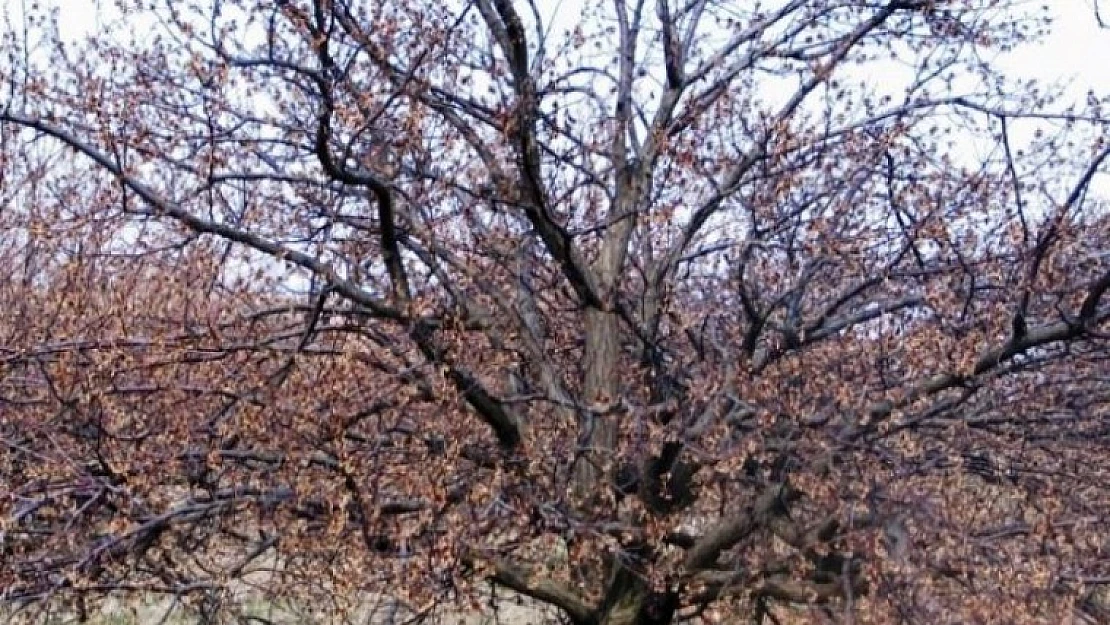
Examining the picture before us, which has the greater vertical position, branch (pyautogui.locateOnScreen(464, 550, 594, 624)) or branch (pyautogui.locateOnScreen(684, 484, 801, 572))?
branch (pyautogui.locateOnScreen(684, 484, 801, 572))

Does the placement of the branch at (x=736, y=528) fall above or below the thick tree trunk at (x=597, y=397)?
below

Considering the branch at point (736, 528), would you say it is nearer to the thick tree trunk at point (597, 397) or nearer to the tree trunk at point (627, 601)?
the tree trunk at point (627, 601)

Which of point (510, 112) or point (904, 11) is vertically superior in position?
point (904, 11)

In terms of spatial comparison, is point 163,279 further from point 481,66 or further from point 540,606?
point 540,606

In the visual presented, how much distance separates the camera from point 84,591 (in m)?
5.32

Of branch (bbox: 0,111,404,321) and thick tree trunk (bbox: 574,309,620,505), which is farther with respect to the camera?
thick tree trunk (bbox: 574,309,620,505)

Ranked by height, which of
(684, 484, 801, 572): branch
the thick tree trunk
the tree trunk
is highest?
the thick tree trunk

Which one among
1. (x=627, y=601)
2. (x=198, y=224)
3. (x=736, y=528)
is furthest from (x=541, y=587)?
(x=198, y=224)

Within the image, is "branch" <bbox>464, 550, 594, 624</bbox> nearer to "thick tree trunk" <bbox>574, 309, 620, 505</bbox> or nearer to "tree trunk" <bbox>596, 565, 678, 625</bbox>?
"tree trunk" <bbox>596, 565, 678, 625</bbox>

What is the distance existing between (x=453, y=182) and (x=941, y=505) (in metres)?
2.63

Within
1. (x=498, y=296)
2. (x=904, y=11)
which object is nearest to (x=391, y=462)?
(x=498, y=296)

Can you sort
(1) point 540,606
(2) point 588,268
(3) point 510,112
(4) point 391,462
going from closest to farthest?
(3) point 510,112
(4) point 391,462
(2) point 588,268
(1) point 540,606

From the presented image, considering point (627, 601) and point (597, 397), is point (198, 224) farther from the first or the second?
point (627, 601)

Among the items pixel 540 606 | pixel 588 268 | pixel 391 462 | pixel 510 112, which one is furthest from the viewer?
pixel 540 606
